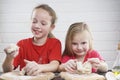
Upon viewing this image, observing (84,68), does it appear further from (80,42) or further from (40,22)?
(40,22)

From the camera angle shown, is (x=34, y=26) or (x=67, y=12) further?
(x=67, y=12)

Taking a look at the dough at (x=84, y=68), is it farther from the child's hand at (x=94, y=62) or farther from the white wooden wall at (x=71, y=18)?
the white wooden wall at (x=71, y=18)

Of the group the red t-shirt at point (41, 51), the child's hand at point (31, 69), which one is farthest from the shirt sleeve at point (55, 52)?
the child's hand at point (31, 69)

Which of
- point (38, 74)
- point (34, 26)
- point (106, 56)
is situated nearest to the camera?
point (38, 74)

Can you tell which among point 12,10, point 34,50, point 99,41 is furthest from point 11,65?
point 99,41

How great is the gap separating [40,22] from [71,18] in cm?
27

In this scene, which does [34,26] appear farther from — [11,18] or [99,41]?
[99,41]

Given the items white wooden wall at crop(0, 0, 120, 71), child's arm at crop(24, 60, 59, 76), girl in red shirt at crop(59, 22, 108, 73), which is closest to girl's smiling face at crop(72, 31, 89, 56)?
girl in red shirt at crop(59, 22, 108, 73)

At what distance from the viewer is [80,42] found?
1.04m

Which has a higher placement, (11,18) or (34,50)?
(11,18)

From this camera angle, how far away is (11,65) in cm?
105

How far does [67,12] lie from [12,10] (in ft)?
0.99

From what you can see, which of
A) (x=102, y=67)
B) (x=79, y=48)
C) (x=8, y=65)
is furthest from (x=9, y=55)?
(x=102, y=67)

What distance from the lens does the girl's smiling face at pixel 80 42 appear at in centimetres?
104
